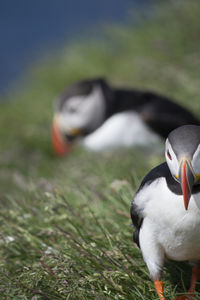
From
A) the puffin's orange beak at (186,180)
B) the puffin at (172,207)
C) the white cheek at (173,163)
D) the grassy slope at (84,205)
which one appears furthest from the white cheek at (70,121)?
the puffin's orange beak at (186,180)

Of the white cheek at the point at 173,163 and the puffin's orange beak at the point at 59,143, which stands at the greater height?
the white cheek at the point at 173,163

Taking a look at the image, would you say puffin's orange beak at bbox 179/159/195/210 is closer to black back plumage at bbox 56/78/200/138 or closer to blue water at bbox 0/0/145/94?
Answer: black back plumage at bbox 56/78/200/138

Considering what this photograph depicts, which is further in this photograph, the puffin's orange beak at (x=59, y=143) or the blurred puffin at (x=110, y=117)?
the puffin's orange beak at (x=59, y=143)

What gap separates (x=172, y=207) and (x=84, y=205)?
1.04 meters

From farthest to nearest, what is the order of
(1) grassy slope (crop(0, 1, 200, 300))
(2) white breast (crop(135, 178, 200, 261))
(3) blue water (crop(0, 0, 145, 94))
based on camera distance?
(3) blue water (crop(0, 0, 145, 94)) → (1) grassy slope (crop(0, 1, 200, 300)) → (2) white breast (crop(135, 178, 200, 261))

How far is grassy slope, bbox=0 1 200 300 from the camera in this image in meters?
2.07

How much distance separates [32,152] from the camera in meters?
5.68

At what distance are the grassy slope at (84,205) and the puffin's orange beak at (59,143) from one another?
10 centimetres

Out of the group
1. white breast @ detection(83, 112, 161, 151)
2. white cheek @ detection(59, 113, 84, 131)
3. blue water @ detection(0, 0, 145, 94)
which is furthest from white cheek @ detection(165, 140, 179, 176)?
blue water @ detection(0, 0, 145, 94)

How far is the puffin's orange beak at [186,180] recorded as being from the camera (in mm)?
1709

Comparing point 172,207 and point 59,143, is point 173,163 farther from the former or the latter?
point 59,143

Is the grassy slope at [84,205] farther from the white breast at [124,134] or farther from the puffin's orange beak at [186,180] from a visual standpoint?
the puffin's orange beak at [186,180]

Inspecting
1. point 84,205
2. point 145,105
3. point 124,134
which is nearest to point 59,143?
point 124,134

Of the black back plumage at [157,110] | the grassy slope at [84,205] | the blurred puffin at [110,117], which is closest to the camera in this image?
the grassy slope at [84,205]
